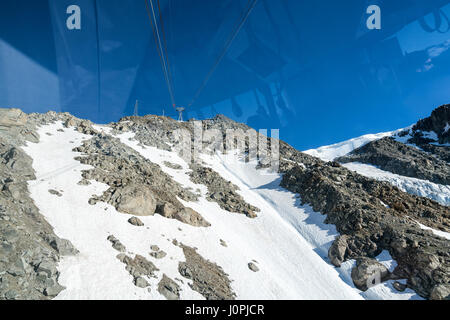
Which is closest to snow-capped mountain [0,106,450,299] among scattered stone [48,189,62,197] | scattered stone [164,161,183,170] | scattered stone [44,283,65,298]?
scattered stone [44,283,65,298]

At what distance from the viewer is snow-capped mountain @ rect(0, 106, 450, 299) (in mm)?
10945

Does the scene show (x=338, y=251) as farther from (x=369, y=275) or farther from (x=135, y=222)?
(x=135, y=222)

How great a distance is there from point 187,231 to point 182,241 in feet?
5.41

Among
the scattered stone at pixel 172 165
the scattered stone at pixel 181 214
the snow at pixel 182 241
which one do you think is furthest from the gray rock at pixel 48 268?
the scattered stone at pixel 172 165

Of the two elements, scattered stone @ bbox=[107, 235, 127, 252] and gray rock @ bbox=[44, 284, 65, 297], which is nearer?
gray rock @ bbox=[44, 284, 65, 297]

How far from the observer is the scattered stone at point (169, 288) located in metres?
11.5

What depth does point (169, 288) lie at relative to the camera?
11945mm

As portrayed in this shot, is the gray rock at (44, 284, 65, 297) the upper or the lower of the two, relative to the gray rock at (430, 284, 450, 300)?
upper

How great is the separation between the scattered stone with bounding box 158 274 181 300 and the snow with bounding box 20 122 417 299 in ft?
0.94

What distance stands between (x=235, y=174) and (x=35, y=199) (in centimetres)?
3250

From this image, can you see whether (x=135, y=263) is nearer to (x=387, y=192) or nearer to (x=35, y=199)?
(x=35, y=199)

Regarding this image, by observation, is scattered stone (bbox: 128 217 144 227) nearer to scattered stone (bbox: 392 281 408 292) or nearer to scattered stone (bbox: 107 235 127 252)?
scattered stone (bbox: 107 235 127 252)

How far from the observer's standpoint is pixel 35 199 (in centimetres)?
1446
